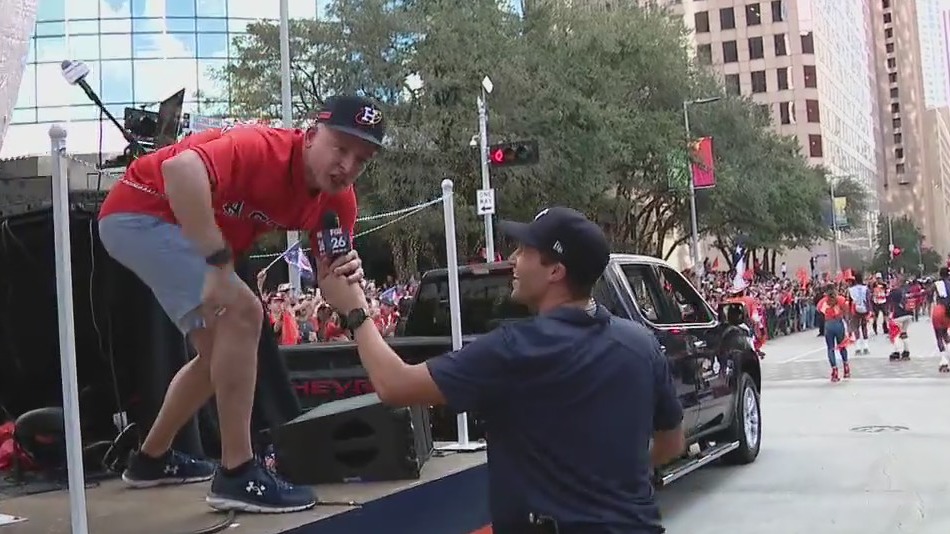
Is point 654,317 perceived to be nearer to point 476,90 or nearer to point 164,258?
point 164,258

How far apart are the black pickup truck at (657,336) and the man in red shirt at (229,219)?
182 centimetres

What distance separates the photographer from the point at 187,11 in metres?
48.8

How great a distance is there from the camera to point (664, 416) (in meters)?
2.70

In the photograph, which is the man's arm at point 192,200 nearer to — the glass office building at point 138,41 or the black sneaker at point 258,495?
the black sneaker at point 258,495

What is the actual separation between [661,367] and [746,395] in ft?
22.1

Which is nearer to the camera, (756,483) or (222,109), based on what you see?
(756,483)

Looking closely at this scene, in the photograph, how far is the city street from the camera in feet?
23.2

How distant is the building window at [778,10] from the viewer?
289 feet

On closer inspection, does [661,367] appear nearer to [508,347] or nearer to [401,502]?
[508,347]

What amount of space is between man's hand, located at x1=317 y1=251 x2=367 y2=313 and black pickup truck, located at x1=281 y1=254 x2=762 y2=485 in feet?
8.14

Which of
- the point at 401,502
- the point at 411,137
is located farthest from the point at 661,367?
the point at 411,137

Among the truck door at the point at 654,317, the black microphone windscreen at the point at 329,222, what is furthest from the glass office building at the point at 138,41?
the black microphone windscreen at the point at 329,222

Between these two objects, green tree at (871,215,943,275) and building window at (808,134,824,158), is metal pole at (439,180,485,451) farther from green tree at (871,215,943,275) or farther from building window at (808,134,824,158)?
green tree at (871,215,943,275)

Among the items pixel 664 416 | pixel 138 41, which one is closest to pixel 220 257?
pixel 664 416
